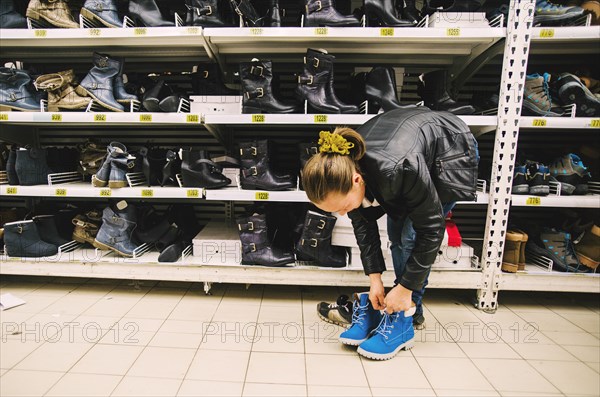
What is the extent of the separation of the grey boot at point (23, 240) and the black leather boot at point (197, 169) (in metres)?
1.10

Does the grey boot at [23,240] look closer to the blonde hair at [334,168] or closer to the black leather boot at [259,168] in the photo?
the black leather boot at [259,168]

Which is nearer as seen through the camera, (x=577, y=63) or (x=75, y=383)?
(x=75, y=383)

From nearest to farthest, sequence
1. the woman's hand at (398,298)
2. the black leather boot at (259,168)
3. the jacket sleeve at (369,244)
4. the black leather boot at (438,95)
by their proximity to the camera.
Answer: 1. the woman's hand at (398,298)
2. the jacket sleeve at (369,244)
3. the black leather boot at (438,95)
4. the black leather boot at (259,168)

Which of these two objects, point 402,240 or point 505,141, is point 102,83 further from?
point 505,141

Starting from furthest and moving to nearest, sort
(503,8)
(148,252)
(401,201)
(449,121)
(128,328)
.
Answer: (148,252) → (503,8) → (128,328) → (449,121) → (401,201)

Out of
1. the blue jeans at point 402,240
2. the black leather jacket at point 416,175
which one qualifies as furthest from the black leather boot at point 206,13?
the blue jeans at point 402,240

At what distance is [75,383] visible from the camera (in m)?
1.35

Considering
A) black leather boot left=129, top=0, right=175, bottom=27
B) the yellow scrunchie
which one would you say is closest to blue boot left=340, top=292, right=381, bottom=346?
the yellow scrunchie

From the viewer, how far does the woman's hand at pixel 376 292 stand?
1.54 metres

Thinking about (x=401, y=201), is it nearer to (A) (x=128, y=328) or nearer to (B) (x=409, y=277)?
(B) (x=409, y=277)

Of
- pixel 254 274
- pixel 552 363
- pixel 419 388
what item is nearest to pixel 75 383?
pixel 254 274

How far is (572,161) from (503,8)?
1061 mm

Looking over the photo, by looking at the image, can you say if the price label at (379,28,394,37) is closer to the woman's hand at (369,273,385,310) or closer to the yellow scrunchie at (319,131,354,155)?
the yellow scrunchie at (319,131,354,155)

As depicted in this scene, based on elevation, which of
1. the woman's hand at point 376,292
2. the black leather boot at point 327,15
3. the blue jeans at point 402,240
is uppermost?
the black leather boot at point 327,15
